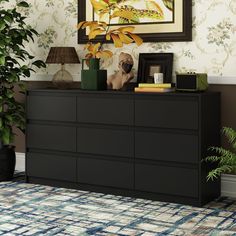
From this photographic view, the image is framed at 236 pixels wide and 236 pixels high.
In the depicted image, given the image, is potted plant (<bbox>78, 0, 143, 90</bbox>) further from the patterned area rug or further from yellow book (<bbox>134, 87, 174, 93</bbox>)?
the patterned area rug

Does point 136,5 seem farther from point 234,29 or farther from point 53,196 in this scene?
point 53,196

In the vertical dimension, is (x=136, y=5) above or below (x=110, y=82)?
above

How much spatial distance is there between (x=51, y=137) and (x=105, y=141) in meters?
0.56

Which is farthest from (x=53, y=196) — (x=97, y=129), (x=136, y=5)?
(x=136, y=5)

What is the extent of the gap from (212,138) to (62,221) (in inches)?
52.4

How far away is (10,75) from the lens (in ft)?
16.4

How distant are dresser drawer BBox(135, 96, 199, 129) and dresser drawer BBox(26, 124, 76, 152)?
0.66 metres

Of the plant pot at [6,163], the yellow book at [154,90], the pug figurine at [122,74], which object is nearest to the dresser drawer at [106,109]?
the yellow book at [154,90]

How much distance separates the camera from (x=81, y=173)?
4.69 metres

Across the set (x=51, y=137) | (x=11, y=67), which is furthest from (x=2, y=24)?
(x=51, y=137)

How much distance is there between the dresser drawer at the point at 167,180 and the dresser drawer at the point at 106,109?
0.40 meters

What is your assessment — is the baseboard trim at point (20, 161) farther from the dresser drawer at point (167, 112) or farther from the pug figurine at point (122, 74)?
the dresser drawer at point (167, 112)

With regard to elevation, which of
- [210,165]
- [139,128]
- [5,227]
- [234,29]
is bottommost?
[5,227]

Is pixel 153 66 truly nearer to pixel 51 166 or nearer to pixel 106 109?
pixel 106 109
